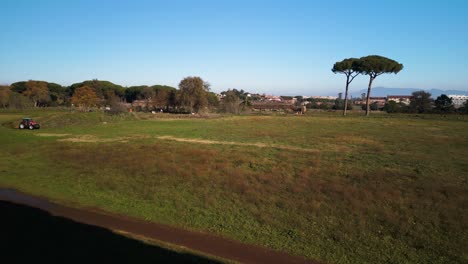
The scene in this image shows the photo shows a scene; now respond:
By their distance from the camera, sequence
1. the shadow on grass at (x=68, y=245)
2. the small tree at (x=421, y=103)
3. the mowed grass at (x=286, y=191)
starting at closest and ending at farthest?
the shadow on grass at (x=68, y=245), the mowed grass at (x=286, y=191), the small tree at (x=421, y=103)

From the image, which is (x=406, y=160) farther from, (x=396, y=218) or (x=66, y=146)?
(x=66, y=146)

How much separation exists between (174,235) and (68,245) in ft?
7.82

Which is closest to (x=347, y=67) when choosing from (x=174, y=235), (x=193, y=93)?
(x=193, y=93)

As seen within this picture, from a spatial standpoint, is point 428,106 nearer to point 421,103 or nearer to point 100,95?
point 421,103

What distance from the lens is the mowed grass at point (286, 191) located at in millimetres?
8023

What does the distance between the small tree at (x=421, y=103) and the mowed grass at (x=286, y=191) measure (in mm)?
52736

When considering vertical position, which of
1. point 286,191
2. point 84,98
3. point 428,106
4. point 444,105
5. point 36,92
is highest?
point 36,92

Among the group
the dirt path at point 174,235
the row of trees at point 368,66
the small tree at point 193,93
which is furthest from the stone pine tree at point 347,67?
the dirt path at point 174,235

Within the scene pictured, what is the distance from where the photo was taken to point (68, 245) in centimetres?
738

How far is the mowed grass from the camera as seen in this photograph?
8.02 m

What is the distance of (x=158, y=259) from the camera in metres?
6.75

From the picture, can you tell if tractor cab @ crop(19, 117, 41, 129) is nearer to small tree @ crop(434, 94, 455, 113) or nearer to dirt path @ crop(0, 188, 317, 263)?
dirt path @ crop(0, 188, 317, 263)

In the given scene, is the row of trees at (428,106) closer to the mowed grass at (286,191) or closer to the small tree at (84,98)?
the mowed grass at (286,191)

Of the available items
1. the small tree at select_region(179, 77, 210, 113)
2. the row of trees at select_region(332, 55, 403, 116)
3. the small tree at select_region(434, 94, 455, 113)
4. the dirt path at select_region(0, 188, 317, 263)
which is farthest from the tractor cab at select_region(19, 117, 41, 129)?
the small tree at select_region(434, 94, 455, 113)
